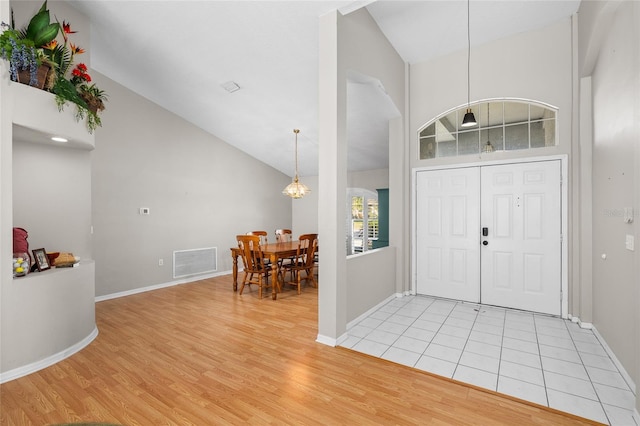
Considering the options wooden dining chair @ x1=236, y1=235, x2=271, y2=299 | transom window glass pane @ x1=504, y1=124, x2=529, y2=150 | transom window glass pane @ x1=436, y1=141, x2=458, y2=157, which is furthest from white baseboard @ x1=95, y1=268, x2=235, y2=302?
transom window glass pane @ x1=504, y1=124, x2=529, y2=150

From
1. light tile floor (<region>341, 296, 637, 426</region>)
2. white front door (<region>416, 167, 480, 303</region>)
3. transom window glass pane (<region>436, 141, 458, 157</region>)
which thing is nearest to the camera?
light tile floor (<region>341, 296, 637, 426</region>)

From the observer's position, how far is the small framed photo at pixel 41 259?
266 cm

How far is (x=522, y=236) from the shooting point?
3908 millimetres

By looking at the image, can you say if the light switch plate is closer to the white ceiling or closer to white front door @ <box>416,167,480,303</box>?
white front door @ <box>416,167,480,303</box>

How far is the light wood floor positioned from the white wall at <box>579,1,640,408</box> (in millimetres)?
1114

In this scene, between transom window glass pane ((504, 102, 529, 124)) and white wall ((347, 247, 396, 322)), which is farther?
transom window glass pane ((504, 102, 529, 124))

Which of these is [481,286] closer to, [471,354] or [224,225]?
[471,354]

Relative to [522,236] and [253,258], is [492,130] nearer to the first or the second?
[522,236]

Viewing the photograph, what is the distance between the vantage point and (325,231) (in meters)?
2.98

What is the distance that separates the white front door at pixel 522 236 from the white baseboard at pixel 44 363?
488cm

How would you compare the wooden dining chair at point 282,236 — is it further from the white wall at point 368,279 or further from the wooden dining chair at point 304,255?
the white wall at point 368,279

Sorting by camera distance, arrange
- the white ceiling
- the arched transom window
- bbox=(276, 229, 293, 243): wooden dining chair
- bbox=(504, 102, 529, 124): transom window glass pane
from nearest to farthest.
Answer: the white ceiling
the arched transom window
bbox=(504, 102, 529, 124): transom window glass pane
bbox=(276, 229, 293, 243): wooden dining chair

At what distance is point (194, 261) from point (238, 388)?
160 inches

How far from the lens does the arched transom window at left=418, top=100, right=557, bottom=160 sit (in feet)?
12.6
